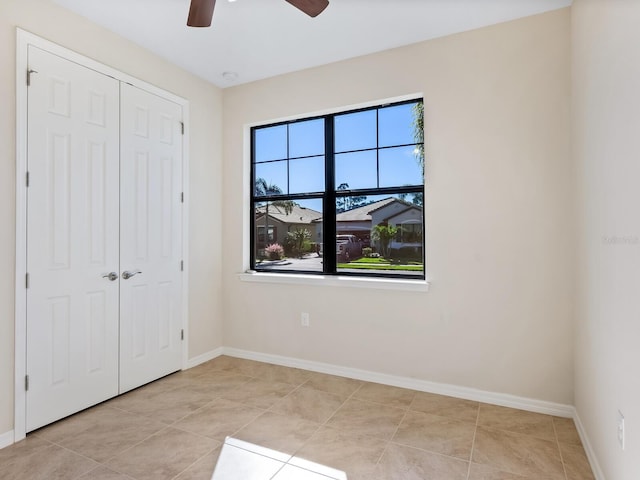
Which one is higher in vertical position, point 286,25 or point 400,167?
point 286,25

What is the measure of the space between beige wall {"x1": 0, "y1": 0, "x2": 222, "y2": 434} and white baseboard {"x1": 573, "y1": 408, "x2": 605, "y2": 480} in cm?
299

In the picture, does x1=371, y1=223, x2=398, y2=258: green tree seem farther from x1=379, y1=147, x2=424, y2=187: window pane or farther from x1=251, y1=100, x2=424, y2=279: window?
x1=379, y1=147, x2=424, y2=187: window pane

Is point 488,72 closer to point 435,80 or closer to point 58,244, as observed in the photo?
point 435,80

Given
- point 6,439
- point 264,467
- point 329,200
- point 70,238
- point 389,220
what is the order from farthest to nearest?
point 329,200 < point 389,220 < point 70,238 < point 6,439 < point 264,467

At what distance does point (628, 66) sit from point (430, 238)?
159cm

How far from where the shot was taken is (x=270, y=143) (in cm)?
369

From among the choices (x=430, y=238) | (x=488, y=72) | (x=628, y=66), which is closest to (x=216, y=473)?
(x=430, y=238)

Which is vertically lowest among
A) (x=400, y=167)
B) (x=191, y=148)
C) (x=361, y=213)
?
(x=361, y=213)

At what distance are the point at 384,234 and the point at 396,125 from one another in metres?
0.92

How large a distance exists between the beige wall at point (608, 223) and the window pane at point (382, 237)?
3.69ft

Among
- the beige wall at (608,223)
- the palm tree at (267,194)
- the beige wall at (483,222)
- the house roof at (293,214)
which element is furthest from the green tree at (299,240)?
the beige wall at (608,223)

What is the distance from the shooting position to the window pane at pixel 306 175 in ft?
11.2

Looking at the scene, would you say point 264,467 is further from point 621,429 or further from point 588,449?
point 588,449

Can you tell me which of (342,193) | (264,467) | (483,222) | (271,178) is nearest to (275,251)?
(271,178)
